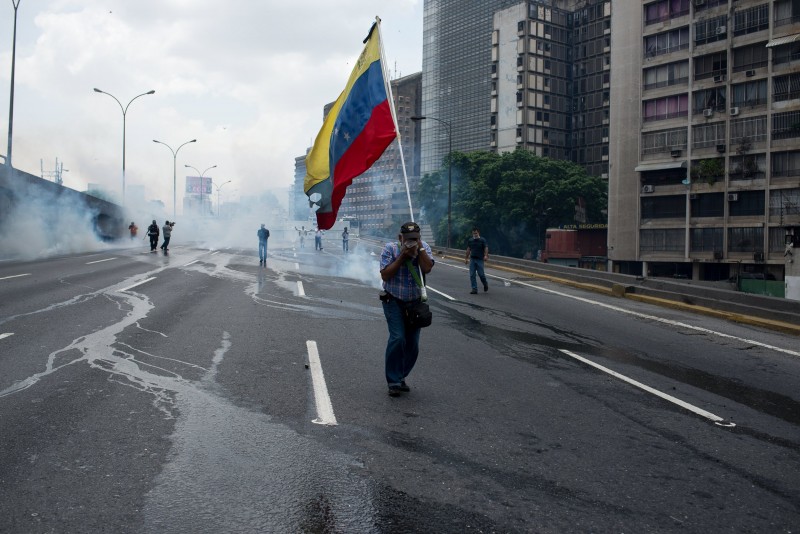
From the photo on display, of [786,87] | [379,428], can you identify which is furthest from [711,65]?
[379,428]

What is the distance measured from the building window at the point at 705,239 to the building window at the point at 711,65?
8.99m

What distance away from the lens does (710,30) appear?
46.3 metres

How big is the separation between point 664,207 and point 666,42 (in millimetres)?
12893

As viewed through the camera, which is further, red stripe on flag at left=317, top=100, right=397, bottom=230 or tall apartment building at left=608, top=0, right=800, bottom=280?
tall apartment building at left=608, top=0, right=800, bottom=280

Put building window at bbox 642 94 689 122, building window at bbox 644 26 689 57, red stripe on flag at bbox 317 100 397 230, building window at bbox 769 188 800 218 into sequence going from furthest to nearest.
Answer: building window at bbox 644 26 689 57 → building window at bbox 642 94 689 122 → building window at bbox 769 188 800 218 → red stripe on flag at bbox 317 100 397 230

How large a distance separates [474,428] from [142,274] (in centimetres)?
1643

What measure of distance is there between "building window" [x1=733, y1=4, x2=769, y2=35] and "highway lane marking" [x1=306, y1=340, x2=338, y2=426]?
4689 centimetres

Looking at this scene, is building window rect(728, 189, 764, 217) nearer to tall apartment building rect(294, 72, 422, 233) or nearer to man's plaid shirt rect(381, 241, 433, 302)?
tall apartment building rect(294, 72, 422, 233)


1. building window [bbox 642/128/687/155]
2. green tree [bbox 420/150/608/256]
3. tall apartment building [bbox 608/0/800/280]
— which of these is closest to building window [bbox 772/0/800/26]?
tall apartment building [bbox 608/0/800/280]

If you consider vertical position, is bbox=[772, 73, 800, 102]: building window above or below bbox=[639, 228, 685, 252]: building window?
above

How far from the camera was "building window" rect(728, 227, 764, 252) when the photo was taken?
4256 cm

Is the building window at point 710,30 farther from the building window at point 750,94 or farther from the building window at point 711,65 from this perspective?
the building window at point 750,94

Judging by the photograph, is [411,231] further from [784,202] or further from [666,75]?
[666,75]

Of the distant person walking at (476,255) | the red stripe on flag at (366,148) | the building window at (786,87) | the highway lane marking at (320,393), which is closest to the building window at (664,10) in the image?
the building window at (786,87)
